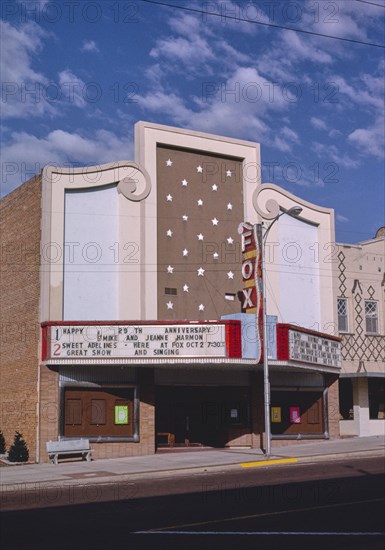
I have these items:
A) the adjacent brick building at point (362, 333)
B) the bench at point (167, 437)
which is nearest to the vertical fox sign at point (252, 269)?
the bench at point (167, 437)

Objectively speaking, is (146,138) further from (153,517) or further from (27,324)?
(153,517)

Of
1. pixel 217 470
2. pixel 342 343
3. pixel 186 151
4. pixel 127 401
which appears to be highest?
pixel 186 151

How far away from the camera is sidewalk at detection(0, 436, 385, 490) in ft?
72.9

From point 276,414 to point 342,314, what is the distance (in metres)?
6.54

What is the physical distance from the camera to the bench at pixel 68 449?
85.3 feet

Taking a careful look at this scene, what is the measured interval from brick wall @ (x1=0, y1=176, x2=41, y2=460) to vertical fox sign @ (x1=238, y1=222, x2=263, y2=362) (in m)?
7.81

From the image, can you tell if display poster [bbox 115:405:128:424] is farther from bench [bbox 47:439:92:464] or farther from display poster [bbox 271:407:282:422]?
display poster [bbox 271:407:282:422]

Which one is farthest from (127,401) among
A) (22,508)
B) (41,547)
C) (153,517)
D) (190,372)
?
(41,547)

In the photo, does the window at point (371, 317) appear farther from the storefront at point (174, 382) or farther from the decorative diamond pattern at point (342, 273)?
the storefront at point (174, 382)

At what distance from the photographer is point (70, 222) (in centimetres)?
2841

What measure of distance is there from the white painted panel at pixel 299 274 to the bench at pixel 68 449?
10.4 meters

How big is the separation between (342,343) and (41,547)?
25767 millimetres

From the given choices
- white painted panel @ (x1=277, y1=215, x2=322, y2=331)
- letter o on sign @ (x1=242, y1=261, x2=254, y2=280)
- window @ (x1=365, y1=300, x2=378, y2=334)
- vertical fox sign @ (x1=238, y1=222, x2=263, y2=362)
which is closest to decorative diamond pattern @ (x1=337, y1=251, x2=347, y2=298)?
white painted panel @ (x1=277, y1=215, x2=322, y2=331)

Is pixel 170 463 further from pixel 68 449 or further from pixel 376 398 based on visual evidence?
pixel 376 398
